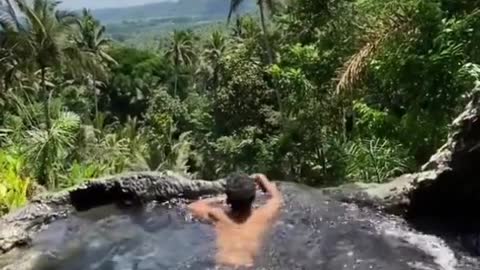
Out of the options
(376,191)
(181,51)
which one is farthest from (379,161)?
(181,51)

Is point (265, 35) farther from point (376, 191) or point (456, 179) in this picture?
point (456, 179)

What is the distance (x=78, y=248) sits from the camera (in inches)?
251

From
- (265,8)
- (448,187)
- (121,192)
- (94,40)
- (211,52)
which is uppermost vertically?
(265,8)

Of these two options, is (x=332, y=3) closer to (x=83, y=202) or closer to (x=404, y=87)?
(x=404, y=87)

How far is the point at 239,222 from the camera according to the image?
598cm

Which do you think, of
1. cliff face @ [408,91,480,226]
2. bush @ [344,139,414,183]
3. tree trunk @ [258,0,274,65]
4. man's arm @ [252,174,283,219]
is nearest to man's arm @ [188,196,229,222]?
man's arm @ [252,174,283,219]

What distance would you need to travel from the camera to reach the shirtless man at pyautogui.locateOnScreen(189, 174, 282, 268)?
5.69 m

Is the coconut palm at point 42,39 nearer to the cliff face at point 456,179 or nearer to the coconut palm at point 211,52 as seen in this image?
the coconut palm at point 211,52

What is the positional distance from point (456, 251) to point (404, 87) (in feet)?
13.4

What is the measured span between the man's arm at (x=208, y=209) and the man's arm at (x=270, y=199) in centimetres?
36

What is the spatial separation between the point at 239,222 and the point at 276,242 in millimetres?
360

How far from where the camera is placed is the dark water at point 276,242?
18.9 ft

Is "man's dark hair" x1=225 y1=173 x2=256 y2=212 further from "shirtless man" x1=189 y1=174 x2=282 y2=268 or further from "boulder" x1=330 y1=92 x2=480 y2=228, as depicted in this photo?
"boulder" x1=330 y1=92 x2=480 y2=228

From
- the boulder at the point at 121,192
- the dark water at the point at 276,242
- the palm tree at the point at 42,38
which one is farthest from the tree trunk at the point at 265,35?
the dark water at the point at 276,242
